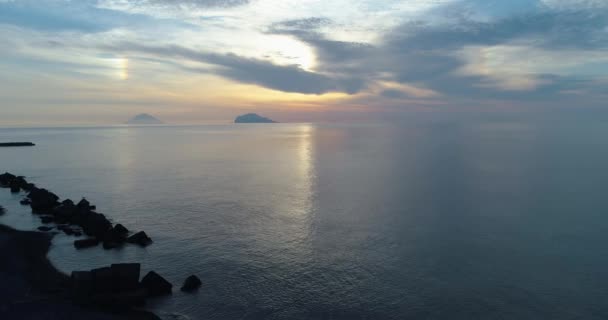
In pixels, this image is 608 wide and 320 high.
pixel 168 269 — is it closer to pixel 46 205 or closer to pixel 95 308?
pixel 95 308

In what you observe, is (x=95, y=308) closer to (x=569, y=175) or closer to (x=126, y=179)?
(x=126, y=179)

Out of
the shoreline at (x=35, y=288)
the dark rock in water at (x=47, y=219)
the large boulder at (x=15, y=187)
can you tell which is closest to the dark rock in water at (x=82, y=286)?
the shoreline at (x=35, y=288)

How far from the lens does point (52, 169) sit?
99438mm

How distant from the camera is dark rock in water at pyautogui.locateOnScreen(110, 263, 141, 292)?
26.8 m

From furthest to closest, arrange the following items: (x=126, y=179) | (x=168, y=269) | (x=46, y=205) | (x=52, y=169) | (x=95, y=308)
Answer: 1. (x=52, y=169)
2. (x=126, y=179)
3. (x=46, y=205)
4. (x=168, y=269)
5. (x=95, y=308)

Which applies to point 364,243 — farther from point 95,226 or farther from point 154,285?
point 95,226

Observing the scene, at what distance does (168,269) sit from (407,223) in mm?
29928

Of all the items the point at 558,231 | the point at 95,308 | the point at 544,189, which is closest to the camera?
the point at 95,308

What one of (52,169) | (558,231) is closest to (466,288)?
(558,231)

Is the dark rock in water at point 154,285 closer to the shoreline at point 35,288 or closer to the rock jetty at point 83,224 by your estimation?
the shoreline at point 35,288

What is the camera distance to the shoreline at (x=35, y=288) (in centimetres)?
2461

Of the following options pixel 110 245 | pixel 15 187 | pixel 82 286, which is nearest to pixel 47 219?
pixel 110 245

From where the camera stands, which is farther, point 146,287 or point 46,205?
point 46,205

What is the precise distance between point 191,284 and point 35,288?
11726mm
